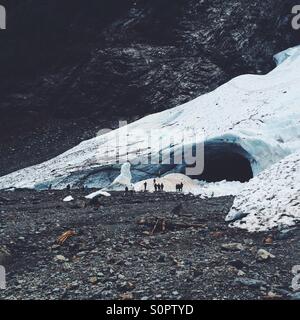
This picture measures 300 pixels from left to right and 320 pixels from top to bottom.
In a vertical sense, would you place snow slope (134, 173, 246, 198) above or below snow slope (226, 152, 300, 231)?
above

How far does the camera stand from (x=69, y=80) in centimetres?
3142

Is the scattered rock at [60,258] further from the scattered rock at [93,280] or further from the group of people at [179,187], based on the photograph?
the group of people at [179,187]

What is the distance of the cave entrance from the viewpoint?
19266 millimetres

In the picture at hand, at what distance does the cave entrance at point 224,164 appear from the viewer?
63.2 ft

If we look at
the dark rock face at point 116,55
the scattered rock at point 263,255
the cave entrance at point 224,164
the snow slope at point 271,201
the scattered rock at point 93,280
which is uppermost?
the dark rock face at point 116,55

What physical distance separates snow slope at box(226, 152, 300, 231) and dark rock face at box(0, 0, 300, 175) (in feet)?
55.3

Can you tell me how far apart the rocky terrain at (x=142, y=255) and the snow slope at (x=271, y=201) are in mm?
415

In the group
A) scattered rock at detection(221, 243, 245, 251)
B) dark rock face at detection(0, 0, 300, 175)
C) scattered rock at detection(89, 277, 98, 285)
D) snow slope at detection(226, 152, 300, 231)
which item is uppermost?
dark rock face at detection(0, 0, 300, 175)

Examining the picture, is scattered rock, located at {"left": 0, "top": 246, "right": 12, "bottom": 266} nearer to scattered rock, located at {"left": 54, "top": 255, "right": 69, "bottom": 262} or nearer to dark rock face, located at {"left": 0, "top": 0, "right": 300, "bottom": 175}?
scattered rock, located at {"left": 54, "top": 255, "right": 69, "bottom": 262}

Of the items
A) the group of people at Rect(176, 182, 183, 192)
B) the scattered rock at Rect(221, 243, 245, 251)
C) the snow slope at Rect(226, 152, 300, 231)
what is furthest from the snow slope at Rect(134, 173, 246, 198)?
the scattered rock at Rect(221, 243, 245, 251)

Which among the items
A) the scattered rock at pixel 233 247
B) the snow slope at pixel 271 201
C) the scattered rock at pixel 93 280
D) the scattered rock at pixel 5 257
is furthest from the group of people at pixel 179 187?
the scattered rock at pixel 93 280

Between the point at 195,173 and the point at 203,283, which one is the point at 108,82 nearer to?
the point at 195,173

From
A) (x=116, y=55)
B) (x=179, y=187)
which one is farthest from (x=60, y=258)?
(x=116, y=55)

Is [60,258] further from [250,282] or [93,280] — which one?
[250,282]
